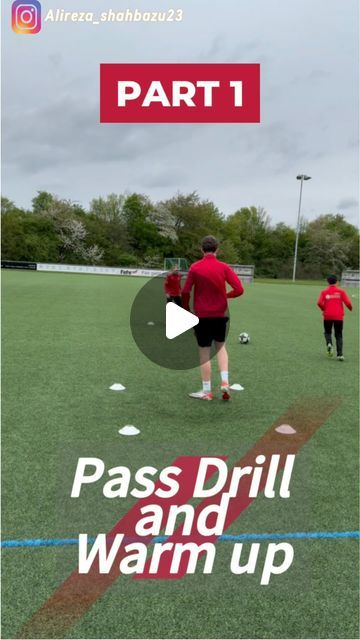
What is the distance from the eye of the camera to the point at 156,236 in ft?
216

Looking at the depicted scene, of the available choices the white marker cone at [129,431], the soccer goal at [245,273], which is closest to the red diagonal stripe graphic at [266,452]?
the white marker cone at [129,431]

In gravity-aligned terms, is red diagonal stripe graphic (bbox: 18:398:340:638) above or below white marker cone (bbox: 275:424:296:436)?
below

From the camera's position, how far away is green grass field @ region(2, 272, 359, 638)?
2.70 meters

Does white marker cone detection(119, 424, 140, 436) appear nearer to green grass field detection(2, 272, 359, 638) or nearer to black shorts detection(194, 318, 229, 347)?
green grass field detection(2, 272, 359, 638)

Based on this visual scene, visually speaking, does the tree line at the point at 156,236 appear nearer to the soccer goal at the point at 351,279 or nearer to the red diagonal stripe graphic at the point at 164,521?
the soccer goal at the point at 351,279

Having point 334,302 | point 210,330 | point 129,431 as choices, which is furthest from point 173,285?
point 129,431

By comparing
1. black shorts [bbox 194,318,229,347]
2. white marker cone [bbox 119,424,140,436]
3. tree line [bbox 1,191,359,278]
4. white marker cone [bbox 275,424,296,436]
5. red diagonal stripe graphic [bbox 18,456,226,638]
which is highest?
tree line [bbox 1,191,359,278]

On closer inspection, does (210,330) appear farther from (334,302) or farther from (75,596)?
(334,302)

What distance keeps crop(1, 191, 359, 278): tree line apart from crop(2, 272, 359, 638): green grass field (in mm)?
54087

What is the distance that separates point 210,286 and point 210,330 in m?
0.59

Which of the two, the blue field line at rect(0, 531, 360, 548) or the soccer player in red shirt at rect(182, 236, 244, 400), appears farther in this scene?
the soccer player in red shirt at rect(182, 236, 244, 400)

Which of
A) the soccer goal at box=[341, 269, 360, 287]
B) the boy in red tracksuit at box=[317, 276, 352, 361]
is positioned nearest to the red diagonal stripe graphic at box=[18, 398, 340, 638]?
the boy in red tracksuit at box=[317, 276, 352, 361]

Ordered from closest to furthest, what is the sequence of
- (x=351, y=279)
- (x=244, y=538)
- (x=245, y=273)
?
(x=244, y=538)
(x=245, y=273)
(x=351, y=279)

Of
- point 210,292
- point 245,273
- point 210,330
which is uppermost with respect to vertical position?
point 245,273
